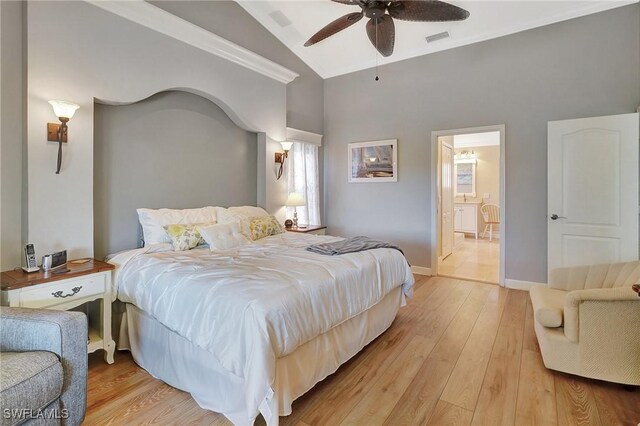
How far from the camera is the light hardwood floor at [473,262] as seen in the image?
464cm

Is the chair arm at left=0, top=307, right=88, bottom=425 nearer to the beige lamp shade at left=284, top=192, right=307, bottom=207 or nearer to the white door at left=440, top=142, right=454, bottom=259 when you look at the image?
the beige lamp shade at left=284, top=192, right=307, bottom=207

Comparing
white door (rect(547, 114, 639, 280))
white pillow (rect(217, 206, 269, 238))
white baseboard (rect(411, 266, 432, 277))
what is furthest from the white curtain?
white door (rect(547, 114, 639, 280))

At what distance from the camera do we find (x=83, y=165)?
2463 mm

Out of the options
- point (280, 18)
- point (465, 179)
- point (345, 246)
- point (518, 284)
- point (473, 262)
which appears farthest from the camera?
point (465, 179)

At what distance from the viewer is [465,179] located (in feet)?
28.6

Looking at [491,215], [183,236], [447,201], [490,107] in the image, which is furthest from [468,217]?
[183,236]

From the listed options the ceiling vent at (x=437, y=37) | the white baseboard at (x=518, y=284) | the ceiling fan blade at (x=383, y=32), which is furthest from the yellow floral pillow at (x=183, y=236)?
the ceiling vent at (x=437, y=37)

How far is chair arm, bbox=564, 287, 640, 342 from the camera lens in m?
1.93

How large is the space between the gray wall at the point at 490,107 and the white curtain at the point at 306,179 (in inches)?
13.7

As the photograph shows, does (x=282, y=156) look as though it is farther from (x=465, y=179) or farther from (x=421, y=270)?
(x=465, y=179)

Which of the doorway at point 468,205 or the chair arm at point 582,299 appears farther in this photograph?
the doorway at point 468,205

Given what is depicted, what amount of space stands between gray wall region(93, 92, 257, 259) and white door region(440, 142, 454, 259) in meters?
3.44

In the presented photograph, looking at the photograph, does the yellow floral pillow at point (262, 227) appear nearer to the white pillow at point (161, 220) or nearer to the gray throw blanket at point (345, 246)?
the white pillow at point (161, 220)

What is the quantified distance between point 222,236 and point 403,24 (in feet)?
11.6
